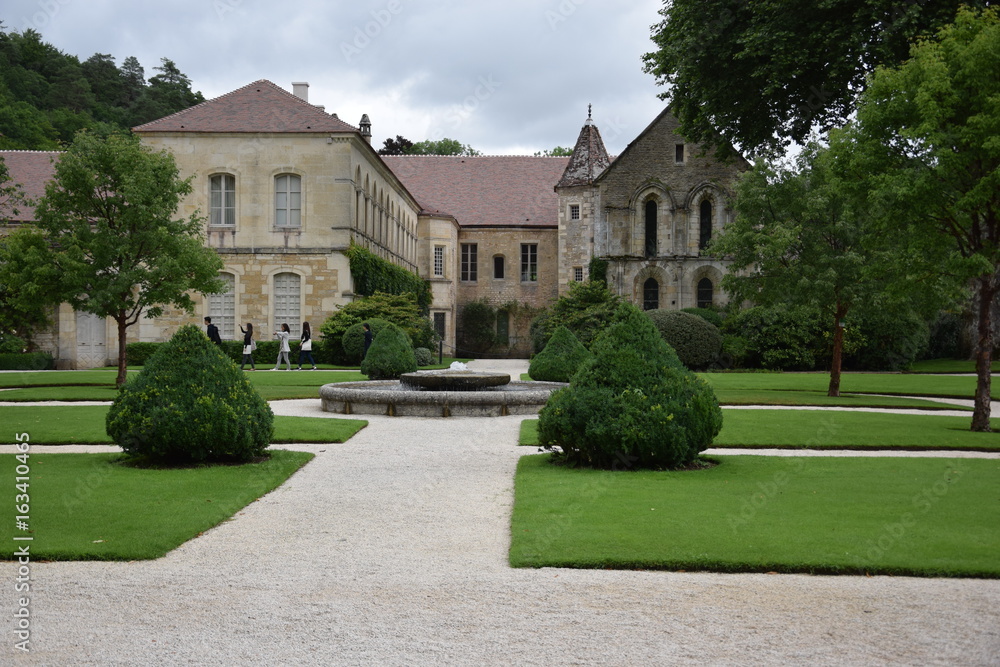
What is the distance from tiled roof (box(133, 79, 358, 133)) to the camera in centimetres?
3494

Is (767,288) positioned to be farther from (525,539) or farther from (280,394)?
(525,539)

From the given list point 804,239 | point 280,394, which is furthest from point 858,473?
point 280,394

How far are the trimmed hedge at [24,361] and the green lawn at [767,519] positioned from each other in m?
28.7

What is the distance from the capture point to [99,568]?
6.05m

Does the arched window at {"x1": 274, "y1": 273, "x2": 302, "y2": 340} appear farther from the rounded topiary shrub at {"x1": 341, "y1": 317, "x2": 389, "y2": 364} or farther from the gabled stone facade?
the gabled stone facade

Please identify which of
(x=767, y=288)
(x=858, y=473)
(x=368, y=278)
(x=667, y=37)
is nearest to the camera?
(x=858, y=473)

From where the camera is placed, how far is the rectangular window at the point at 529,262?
2063 inches

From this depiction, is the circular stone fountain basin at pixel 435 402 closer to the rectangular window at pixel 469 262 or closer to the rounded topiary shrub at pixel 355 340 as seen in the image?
the rounded topiary shrub at pixel 355 340

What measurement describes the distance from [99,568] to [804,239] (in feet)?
61.5

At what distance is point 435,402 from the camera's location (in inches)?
642

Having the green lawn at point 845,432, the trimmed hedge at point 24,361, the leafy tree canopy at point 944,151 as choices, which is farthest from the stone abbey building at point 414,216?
the green lawn at point 845,432

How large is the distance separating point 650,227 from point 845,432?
3306cm

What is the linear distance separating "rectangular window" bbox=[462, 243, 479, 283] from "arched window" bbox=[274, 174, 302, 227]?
18682 mm

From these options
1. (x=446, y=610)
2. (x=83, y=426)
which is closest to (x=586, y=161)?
(x=83, y=426)
